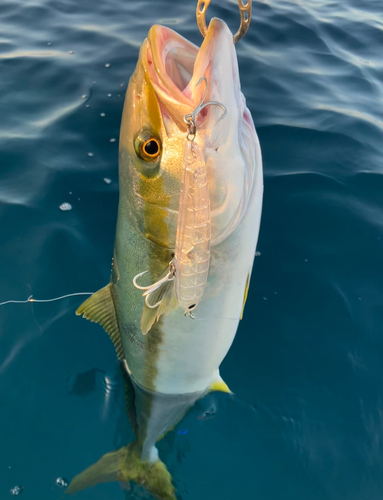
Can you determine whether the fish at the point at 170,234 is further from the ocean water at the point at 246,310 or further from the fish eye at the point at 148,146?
the ocean water at the point at 246,310

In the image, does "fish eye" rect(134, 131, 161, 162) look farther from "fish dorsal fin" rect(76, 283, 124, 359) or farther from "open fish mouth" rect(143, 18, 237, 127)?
"fish dorsal fin" rect(76, 283, 124, 359)

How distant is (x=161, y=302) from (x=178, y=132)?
0.71 meters

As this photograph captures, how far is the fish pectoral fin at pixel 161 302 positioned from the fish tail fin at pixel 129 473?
94cm

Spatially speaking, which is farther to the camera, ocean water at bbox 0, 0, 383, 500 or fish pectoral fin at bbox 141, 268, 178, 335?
ocean water at bbox 0, 0, 383, 500

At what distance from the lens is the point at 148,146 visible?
1.67 meters

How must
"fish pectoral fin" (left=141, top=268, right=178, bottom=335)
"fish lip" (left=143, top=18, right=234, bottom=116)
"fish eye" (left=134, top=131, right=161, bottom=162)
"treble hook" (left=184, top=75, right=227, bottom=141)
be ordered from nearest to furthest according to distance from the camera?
"treble hook" (left=184, top=75, right=227, bottom=141)
"fish lip" (left=143, top=18, right=234, bottom=116)
"fish eye" (left=134, top=131, right=161, bottom=162)
"fish pectoral fin" (left=141, top=268, right=178, bottom=335)

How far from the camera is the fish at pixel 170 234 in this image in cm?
158

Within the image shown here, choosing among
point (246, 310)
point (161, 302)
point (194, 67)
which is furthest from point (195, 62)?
point (246, 310)

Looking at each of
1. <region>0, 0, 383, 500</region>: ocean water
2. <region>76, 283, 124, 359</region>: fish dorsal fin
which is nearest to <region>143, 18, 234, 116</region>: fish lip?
<region>76, 283, 124, 359</region>: fish dorsal fin

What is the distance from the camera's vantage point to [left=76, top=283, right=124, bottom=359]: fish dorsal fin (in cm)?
218

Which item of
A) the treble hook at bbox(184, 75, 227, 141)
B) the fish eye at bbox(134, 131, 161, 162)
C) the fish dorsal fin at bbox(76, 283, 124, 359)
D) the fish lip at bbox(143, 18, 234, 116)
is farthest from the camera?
the fish dorsal fin at bbox(76, 283, 124, 359)

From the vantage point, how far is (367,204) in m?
3.59

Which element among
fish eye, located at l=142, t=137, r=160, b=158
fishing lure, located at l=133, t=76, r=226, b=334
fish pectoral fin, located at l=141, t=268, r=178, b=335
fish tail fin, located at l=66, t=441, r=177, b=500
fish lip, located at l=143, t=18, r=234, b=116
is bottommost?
fish tail fin, located at l=66, t=441, r=177, b=500

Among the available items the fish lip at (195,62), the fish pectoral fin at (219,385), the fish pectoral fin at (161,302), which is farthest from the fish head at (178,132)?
the fish pectoral fin at (219,385)
